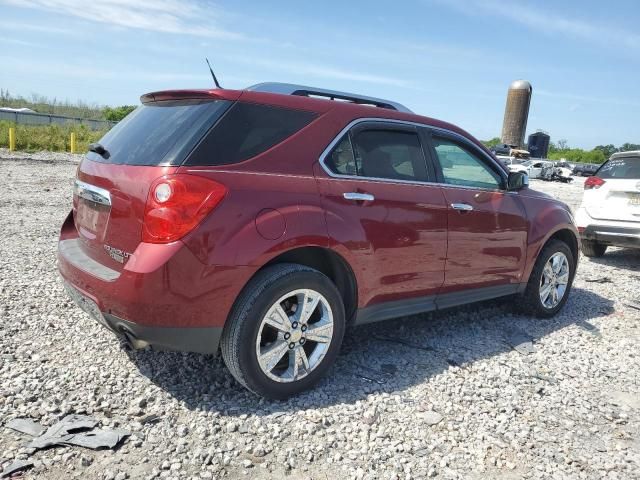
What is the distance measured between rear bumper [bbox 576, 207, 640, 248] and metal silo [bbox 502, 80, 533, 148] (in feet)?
138

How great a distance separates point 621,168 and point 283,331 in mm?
6798

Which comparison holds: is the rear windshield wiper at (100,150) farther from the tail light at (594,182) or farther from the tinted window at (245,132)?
the tail light at (594,182)

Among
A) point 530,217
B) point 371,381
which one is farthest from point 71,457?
point 530,217

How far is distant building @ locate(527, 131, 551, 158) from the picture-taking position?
188ft

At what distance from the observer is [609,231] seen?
7477 mm

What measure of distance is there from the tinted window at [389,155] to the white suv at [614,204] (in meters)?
4.99

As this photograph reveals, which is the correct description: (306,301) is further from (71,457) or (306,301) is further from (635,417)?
(635,417)

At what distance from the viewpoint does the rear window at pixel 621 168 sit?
7.45 meters

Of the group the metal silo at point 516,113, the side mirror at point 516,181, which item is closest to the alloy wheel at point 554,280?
the side mirror at point 516,181

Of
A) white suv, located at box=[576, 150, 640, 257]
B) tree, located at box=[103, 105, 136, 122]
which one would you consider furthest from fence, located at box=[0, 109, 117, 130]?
white suv, located at box=[576, 150, 640, 257]

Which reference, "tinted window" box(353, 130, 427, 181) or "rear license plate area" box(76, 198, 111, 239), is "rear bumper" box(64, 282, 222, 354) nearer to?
"rear license plate area" box(76, 198, 111, 239)

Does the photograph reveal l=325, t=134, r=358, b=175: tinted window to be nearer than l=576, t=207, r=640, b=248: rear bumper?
Yes

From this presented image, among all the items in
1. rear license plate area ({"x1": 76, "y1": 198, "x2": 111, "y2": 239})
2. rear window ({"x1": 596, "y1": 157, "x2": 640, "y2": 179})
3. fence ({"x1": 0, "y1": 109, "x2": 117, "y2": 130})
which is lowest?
rear license plate area ({"x1": 76, "y1": 198, "x2": 111, "y2": 239})

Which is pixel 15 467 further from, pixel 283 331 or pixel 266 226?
pixel 266 226
